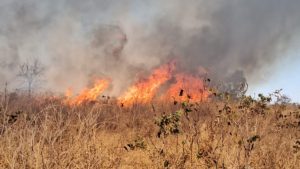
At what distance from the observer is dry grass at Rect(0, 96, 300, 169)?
7.79 metres

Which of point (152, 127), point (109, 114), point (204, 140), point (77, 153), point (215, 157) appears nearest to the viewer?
point (77, 153)

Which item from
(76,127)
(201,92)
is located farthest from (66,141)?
(201,92)

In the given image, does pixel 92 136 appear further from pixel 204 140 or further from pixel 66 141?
pixel 204 140

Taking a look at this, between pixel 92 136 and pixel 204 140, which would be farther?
pixel 204 140

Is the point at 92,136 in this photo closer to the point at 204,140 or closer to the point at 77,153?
the point at 77,153

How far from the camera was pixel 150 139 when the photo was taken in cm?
1136

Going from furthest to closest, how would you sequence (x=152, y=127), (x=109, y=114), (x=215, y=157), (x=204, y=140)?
(x=109, y=114), (x=152, y=127), (x=204, y=140), (x=215, y=157)

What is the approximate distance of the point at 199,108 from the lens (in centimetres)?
1142

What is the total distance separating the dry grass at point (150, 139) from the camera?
307 inches

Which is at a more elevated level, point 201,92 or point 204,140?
point 201,92

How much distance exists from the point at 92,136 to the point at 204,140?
12.3ft

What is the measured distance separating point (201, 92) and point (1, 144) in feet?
16.2

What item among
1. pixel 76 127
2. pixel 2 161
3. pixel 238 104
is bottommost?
A: pixel 2 161

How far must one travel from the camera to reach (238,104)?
11211mm
